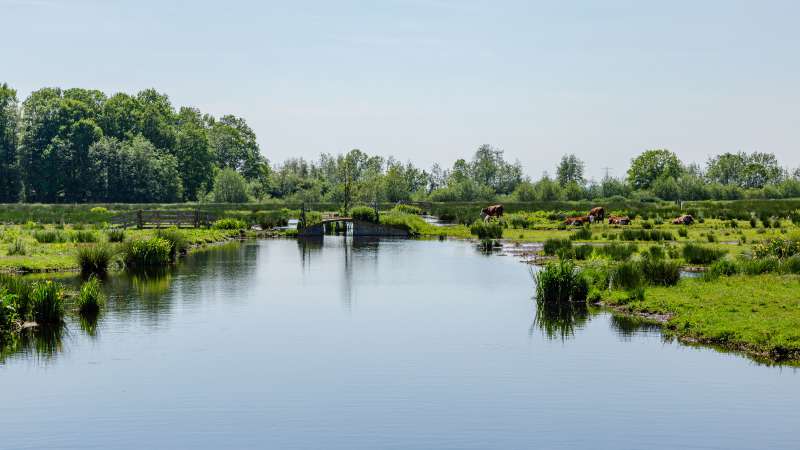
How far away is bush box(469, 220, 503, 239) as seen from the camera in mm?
62281

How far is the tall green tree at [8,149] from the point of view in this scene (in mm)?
119812

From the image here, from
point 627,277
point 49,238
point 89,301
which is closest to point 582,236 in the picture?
point 627,277

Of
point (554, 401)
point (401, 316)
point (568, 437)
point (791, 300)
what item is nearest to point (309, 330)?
point (401, 316)

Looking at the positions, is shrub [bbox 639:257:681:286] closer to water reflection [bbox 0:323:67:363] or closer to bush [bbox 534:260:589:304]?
bush [bbox 534:260:589:304]

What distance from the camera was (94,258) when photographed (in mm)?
39375

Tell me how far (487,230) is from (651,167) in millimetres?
104777

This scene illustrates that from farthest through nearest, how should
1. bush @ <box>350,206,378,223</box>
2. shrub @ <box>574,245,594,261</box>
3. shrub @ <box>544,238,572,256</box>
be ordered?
bush @ <box>350,206,378,223</box> < shrub @ <box>544,238,572,256</box> < shrub @ <box>574,245,594,261</box>

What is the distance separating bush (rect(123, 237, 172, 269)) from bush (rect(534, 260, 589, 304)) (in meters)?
21.2

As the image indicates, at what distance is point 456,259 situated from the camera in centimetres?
4750

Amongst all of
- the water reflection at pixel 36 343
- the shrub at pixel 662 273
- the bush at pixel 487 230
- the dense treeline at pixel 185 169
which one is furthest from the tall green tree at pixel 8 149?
the shrub at pixel 662 273

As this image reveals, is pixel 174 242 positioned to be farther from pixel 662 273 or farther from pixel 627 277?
pixel 662 273

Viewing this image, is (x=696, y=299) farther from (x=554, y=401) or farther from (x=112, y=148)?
(x=112, y=148)

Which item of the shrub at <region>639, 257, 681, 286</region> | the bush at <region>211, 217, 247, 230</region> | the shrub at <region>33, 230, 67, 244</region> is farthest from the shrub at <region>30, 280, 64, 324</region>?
the bush at <region>211, 217, 247, 230</region>

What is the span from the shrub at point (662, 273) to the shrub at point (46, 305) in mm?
18741
